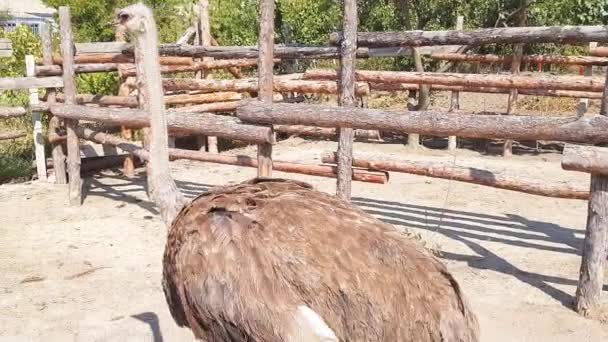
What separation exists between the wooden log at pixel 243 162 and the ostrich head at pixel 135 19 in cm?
101

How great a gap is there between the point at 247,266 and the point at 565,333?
211cm

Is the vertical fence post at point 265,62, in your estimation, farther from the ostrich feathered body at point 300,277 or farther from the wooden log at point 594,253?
the ostrich feathered body at point 300,277

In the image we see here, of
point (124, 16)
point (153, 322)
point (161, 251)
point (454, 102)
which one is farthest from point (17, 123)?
point (124, 16)

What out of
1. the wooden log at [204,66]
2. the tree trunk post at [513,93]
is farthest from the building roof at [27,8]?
the tree trunk post at [513,93]

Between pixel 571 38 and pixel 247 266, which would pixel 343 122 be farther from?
pixel 247 266

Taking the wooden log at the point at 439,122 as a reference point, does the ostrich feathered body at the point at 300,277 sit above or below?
below

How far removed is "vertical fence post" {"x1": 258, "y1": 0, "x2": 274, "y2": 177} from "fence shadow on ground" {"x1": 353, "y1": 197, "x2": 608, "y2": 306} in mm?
1354

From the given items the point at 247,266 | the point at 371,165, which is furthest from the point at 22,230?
the point at 247,266

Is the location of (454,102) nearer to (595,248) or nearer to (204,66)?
(204,66)

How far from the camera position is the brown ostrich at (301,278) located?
2.15 m

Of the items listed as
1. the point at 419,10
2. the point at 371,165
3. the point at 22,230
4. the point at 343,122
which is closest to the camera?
the point at 343,122

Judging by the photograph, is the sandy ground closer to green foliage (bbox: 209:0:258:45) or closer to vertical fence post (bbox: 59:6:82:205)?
vertical fence post (bbox: 59:6:82:205)

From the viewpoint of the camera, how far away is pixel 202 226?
7.70 feet

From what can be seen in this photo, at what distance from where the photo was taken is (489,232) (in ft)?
17.4
